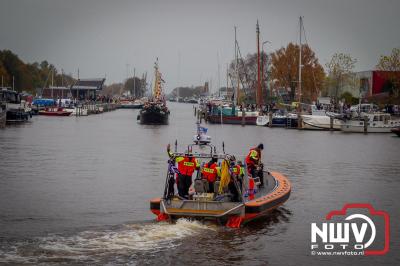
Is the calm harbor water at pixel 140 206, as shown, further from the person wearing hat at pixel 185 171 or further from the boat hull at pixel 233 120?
the boat hull at pixel 233 120

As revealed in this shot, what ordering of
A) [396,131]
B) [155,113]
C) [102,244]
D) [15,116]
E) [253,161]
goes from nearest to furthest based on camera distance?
[102,244] < [253,161] < [396,131] < [15,116] < [155,113]

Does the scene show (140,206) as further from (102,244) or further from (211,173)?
(102,244)

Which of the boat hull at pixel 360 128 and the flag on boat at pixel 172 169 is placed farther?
the boat hull at pixel 360 128

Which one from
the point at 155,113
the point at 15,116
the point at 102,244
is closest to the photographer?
the point at 102,244

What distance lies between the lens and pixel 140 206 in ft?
91.1

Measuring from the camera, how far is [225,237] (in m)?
21.6

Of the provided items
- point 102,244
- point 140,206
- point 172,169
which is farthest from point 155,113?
point 102,244

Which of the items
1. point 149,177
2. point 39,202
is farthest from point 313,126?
point 39,202

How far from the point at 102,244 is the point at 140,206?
7.67m

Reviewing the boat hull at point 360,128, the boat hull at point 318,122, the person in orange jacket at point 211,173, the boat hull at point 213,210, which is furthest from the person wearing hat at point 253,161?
the boat hull at point 318,122

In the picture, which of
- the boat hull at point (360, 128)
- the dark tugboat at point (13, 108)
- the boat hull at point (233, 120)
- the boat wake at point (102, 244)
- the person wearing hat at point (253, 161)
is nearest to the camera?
the boat wake at point (102, 244)

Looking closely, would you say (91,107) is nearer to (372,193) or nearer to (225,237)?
(372,193)

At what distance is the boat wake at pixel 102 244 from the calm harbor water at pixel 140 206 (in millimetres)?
29

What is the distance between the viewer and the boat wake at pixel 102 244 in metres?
18.8
